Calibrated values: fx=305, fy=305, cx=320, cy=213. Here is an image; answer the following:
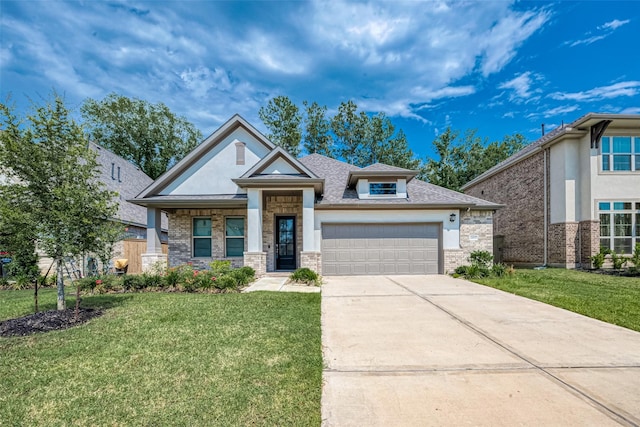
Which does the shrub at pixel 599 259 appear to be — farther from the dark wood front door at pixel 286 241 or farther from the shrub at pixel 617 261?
the dark wood front door at pixel 286 241

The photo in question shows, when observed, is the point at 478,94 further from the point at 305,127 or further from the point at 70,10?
the point at 70,10

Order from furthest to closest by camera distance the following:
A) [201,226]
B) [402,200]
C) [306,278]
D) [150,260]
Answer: [201,226] < [402,200] < [150,260] < [306,278]

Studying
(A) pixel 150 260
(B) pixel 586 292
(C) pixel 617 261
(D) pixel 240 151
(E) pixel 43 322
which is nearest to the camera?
(E) pixel 43 322

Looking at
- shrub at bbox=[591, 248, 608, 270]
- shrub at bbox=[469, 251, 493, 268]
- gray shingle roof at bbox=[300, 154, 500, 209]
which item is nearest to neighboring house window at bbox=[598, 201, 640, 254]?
shrub at bbox=[591, 248, 608, 270]

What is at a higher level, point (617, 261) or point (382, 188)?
point (382, 188)

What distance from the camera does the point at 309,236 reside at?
11.2 meters

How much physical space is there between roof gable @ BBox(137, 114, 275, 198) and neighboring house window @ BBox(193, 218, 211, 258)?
1.38 meters

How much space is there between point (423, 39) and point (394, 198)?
20.3 ft

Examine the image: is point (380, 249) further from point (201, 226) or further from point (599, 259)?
point (599, 259)

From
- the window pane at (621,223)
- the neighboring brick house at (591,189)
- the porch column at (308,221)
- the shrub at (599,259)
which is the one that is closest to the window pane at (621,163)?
the neighboring brick house at (591,189)

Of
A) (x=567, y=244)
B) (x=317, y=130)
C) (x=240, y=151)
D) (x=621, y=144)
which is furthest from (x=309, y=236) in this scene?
(x=317, y=130)

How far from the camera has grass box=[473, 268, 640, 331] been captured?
A: 6110 mm

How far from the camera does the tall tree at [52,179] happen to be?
515 cm

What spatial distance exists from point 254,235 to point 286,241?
85.6 inches
